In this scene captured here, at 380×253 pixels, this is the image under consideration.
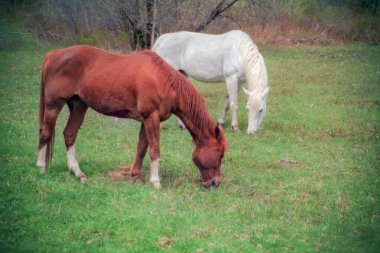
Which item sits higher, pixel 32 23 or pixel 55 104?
pixel 55 104

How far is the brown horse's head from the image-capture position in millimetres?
7102

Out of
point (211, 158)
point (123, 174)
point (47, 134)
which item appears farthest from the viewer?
point (123, 174)

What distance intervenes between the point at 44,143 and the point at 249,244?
351 cm

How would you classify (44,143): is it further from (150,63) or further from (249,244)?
(249,244)

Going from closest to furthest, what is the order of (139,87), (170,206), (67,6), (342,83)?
(170,206) < (139,87) < (342,83) < (67,6)

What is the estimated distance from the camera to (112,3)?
15266 millimetres

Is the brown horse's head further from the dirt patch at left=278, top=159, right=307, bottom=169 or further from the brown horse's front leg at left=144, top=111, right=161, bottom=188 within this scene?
the dirt patch at left=278, top=159, right=307, bottom=169

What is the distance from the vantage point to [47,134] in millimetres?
7277

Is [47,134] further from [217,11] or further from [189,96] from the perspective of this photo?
[217,11]

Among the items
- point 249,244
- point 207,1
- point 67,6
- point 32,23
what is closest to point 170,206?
point 249,244

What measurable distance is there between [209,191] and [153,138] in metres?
1.03

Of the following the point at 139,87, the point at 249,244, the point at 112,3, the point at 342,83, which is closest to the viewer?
the point at 249,244

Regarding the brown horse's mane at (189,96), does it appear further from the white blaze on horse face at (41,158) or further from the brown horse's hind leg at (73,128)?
the white blaze on horse face at (41,158)

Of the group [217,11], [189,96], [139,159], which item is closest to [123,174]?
[139,159]
